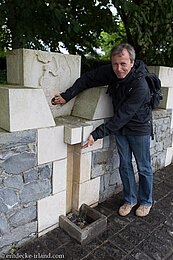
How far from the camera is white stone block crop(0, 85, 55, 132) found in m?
1.74

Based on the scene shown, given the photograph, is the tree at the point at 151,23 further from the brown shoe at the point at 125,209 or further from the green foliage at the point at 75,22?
the brown shoe at the point at 125,209

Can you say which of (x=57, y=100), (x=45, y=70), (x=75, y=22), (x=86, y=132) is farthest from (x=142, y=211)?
(x=75, y=22)

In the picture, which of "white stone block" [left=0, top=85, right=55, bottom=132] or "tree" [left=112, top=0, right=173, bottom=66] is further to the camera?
"tree" [left=112, top=0, right=173, bottom=66]

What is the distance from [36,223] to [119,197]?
1.27m

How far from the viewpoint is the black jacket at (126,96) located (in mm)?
2182

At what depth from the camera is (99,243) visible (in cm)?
220

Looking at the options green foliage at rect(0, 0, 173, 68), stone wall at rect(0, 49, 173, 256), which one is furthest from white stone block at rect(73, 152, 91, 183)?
green foliage at rect(0, 0, 173, 68)

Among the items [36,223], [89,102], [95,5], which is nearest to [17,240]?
[36,223]

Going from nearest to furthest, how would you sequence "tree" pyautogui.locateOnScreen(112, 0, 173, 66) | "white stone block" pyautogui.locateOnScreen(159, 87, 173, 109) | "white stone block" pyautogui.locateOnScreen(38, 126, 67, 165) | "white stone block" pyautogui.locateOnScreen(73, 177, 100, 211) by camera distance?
"white stone block" pyautogui.locateOnScreen(38, 126, 67, 165), "white stone block" pyautogui.locateOnScreen(73, 177, 100, 211), "white stone block" pyautogui.locateOnScreen(159, 87, 173, 109), "tree" pyautogui.locateOnScreen(112, 0, 173, 66)

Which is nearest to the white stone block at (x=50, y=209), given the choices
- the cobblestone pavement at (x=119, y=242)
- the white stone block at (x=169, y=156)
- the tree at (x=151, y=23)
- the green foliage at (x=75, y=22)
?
the cobblestone pavement at (x=119, y=242)

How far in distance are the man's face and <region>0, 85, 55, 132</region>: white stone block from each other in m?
0.79

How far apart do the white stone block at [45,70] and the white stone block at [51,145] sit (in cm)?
41

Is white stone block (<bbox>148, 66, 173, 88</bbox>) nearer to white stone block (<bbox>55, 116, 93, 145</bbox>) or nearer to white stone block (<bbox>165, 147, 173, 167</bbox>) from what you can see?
white stone block (<bbox>165, 147, 173, 167</bbox>)

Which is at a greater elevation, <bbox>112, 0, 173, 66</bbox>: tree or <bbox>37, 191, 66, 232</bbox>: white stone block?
<bbox>112, 0, 173, 66</bbox>: tree
